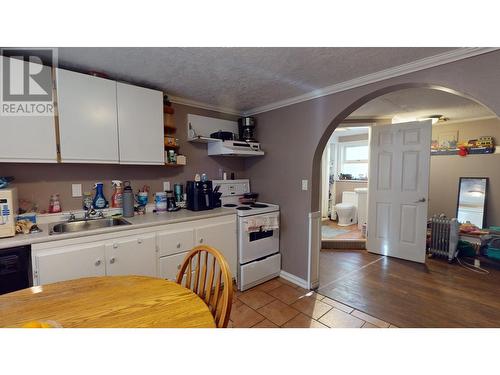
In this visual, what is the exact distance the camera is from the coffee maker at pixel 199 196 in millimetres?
2352

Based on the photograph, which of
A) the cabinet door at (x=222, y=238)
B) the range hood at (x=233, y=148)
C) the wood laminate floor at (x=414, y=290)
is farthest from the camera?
the range hood at (x=233, y=148)

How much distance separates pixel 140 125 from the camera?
200 centimetres

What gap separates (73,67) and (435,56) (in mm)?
2618

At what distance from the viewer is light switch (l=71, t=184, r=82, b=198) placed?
1.94 meters

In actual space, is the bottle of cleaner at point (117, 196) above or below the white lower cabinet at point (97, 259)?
above

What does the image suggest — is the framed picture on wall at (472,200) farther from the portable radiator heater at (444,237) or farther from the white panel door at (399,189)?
the white panel door at (399,189)

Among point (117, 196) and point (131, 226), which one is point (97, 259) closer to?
point (131, 226)

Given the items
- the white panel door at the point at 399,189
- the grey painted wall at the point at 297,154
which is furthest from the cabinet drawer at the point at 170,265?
the white panel door at the point at 399,189

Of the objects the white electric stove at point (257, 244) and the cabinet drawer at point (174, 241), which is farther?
the white electric stove at point (257, 244)

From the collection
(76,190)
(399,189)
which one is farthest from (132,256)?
(399,189)

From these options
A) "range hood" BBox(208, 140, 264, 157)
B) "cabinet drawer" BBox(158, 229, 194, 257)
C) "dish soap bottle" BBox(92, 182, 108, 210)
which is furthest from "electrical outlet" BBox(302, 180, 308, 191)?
"dish soap bottle" BBox(92, 182, 108, 210)

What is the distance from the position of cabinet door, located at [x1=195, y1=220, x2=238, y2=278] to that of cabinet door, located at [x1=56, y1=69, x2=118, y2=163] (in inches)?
39.2

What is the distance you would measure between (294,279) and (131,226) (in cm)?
179

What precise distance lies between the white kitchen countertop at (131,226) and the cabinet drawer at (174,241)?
0.11 meters
